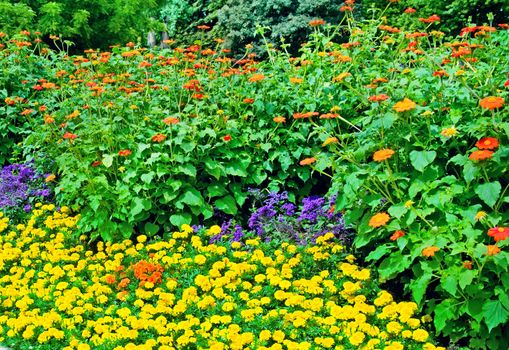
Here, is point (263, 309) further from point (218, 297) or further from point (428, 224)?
point (428, 224)

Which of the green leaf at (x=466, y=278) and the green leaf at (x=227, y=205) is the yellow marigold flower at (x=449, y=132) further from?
the green leaf at (x=227, y=205)

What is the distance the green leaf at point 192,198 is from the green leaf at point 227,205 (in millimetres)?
156

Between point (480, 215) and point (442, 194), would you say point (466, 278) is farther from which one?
point (442, 194)

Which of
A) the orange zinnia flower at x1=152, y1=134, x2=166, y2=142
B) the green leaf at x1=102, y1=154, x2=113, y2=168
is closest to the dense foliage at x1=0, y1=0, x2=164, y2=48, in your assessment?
the green leaf at x1=102, y1=154, x2=113, y2=168

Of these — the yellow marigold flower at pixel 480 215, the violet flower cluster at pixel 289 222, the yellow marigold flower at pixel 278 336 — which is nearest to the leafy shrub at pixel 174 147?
the violet flower cluster at pixel 289 222

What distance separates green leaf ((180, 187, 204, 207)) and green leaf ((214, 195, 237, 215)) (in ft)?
0.51

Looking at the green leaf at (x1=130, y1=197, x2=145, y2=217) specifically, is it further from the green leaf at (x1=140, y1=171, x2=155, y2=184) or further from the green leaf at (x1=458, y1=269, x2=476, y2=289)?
the green leaf at (x1=458, y1=269, x2=476, y2=289)

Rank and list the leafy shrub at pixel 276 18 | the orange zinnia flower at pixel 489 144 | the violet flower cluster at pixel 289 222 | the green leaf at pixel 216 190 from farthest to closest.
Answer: the leafy shrub at pixel 276 18 → the green leaf at pixel 216 190 → the violet flower cluster at pixel 289 222 → the orange zinnia flower at pixel 489 144

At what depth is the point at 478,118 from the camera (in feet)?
13.0

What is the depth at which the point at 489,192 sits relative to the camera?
11.8 ft

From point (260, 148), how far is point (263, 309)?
66.7 inches

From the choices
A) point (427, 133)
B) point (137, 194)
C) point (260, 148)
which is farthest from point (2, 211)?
point (427, 133)

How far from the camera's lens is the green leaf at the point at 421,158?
3857 millimetres

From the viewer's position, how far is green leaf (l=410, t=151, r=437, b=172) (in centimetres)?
386
